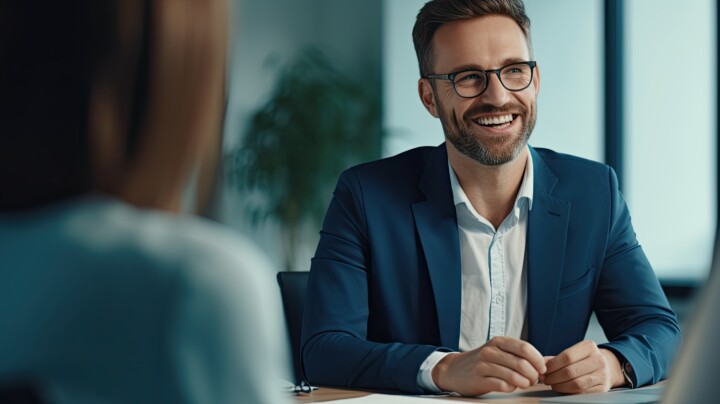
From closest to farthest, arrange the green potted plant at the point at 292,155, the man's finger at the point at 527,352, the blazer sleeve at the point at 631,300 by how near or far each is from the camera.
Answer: the man's finger at the point at 527,352 → the blazer sleeve at the point at 631,300 → the green potted plant at the point at 292,155

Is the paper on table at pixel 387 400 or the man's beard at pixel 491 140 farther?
the man's beard at pixel 491 140

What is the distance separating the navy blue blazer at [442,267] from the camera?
2082mm

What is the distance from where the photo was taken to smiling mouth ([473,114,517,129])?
7.27 feet

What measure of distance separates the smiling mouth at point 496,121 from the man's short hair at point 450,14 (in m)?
0.19

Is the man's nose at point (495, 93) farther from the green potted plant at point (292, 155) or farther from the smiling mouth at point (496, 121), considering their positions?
the green potted plant at point (292, 155)

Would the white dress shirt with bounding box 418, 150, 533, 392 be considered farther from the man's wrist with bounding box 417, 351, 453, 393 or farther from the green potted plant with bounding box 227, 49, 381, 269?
the green potted plant with bounding box 227, 49, 381, 269

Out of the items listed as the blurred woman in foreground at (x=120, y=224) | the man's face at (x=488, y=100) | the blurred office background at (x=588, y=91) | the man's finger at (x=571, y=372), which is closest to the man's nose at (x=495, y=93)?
the man's face at (x=488, y=100)

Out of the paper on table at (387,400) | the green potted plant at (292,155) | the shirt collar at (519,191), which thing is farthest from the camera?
the green potted plant at (292,155)

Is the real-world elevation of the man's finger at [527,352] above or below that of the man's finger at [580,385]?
above

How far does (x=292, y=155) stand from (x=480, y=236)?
336 centimetres

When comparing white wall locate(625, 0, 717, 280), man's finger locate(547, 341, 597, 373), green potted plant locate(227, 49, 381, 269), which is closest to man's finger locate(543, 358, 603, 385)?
man's finger locate(547, 341, 597, 373)

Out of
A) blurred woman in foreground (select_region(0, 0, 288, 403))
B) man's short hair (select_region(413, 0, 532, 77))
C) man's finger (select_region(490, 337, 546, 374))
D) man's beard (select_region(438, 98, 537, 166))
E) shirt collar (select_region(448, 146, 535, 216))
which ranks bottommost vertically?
man's finger (select_region(490, 337, 546, 374))

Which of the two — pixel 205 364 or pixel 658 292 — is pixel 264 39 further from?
pixel 205 364

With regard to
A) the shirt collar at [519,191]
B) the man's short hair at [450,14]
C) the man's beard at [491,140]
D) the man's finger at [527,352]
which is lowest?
the man's finger at [527,352]
